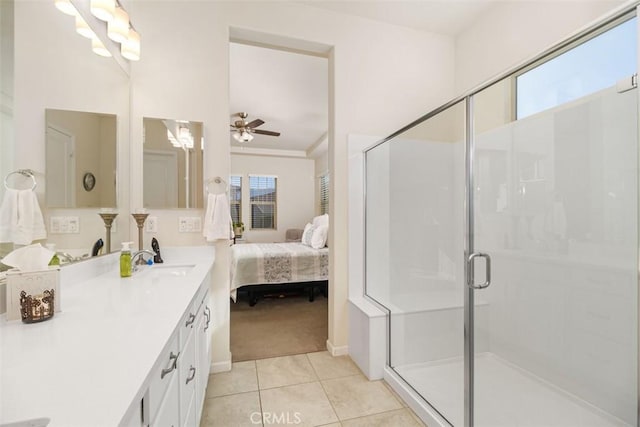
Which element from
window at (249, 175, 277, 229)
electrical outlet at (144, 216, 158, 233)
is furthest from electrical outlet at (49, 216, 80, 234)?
window at (249, 175, 277, 229)

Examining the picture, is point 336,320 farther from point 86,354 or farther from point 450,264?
point 86,354

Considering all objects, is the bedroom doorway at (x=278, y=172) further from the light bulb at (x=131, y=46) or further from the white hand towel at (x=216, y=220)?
the white hand towel at (x=216, y=220)

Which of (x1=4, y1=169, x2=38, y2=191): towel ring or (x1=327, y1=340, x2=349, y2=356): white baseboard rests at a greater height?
(x1=4, y1=169, x2=38, y2=191): towel ring

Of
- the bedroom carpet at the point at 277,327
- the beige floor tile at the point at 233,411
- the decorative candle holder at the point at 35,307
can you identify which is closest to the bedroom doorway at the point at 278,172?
the bedroom carpet at the point at 277,327

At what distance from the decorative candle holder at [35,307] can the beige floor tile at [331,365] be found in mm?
1708

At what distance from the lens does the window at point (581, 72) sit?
4.50ft

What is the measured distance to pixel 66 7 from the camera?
1400mm

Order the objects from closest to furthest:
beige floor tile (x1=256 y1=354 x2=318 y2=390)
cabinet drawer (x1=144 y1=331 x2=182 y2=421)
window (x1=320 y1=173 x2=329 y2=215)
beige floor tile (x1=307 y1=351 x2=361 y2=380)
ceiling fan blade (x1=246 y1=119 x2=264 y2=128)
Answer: cabinet drawer (x1=144 y1=331 x2=182 y2=421)
beige floor tile (x1=256 y1=354 x2=318 y2=390)
beige floor tile (x1=307 y1=351 x2=361 y2=380)
ceiling fan blade (x1=246 y1=119 x2=264 y2=128)
window (x1=320 y1=173 x2=329 y2=215)

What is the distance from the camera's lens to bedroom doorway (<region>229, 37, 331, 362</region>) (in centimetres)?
284

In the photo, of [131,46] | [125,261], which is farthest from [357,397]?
[131,46]

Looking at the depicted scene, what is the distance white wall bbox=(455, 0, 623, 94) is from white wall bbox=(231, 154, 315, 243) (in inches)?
191

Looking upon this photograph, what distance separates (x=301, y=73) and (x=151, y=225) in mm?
2411

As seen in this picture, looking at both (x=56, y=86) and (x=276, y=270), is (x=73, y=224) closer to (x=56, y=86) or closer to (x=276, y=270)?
(x=56, y=86)

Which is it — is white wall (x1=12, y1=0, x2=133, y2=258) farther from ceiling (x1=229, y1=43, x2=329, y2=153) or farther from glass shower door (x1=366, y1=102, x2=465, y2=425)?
glass shower door (x1=366, y1=102, x2=465, y2=425)
